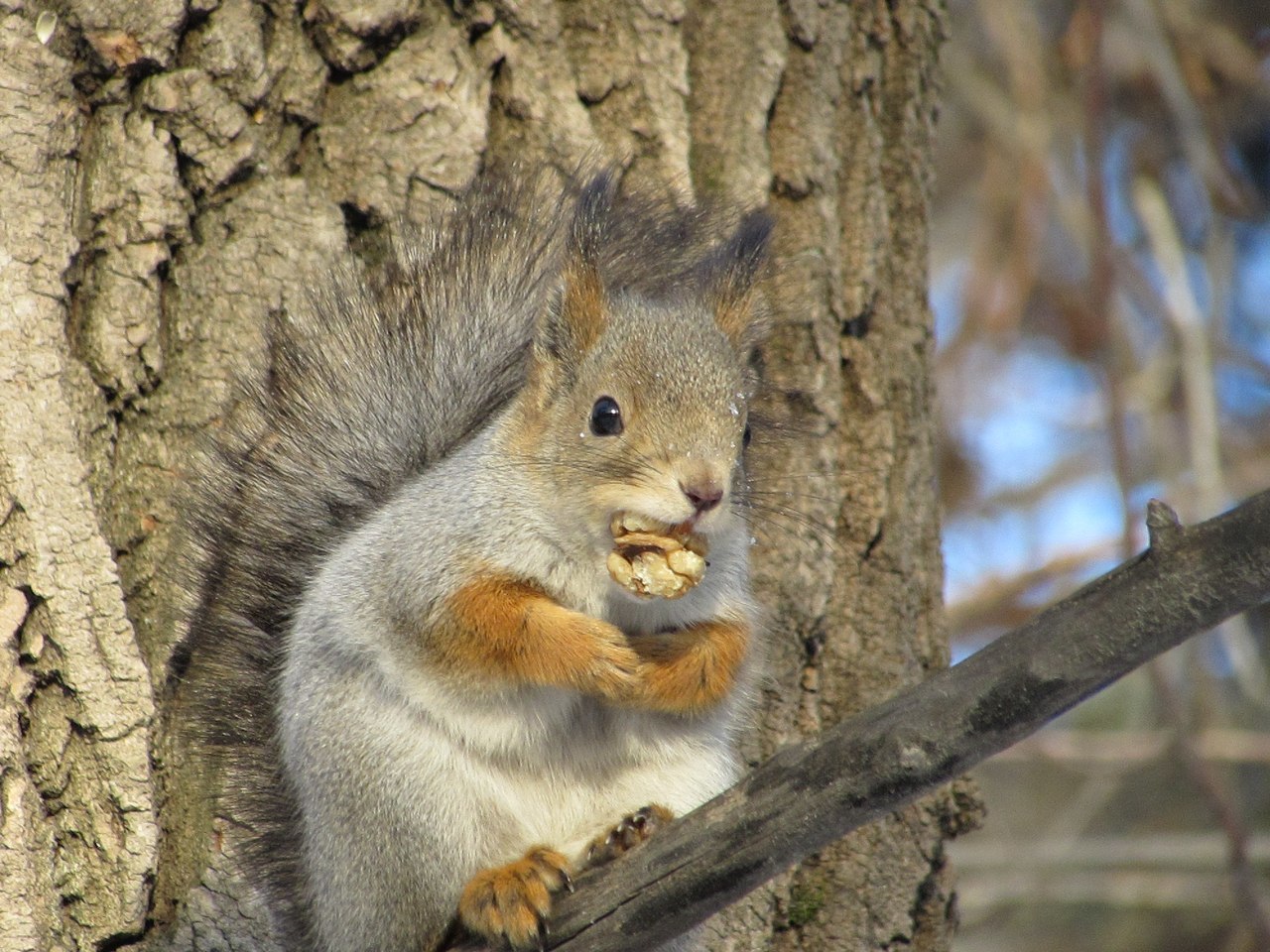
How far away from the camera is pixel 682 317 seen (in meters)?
1.70

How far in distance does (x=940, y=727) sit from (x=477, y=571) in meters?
Result: 0.64

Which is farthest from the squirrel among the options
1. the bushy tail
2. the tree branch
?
the tree branch

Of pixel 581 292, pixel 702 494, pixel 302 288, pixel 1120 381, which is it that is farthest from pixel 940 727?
pixel 1120 381

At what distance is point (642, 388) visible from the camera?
1.59m

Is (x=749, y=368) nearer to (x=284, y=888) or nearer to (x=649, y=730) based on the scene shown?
(x=649, y=730)

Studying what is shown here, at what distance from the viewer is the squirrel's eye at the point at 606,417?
159 centimetres

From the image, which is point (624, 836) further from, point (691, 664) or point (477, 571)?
point (477, 571)

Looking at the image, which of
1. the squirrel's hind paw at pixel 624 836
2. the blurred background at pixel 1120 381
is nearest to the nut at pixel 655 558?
the squirrel's hind paw at pixel 624 836

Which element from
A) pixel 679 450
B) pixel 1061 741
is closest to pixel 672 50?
pixel 679 450

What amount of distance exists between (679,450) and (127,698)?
2.24 feet

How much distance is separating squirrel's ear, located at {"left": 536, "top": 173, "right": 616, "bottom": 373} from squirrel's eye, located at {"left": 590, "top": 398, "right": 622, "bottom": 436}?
0.32ft

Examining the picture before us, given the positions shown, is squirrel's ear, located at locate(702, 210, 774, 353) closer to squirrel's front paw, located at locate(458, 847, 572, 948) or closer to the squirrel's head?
the squirrel's head

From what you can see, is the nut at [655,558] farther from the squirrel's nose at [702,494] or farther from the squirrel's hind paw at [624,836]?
the squirrel's hind paw at [624,836]

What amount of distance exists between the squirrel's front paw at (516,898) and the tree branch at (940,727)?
0.09m
